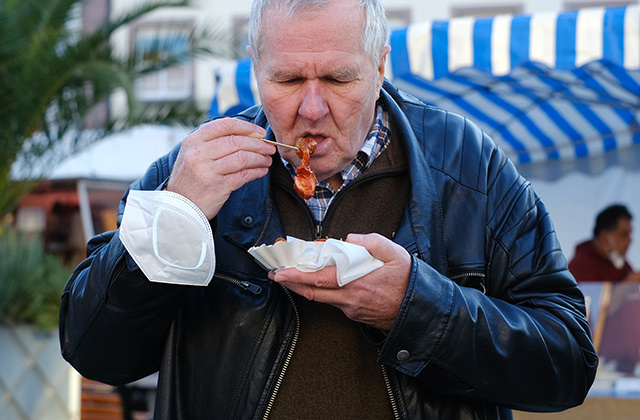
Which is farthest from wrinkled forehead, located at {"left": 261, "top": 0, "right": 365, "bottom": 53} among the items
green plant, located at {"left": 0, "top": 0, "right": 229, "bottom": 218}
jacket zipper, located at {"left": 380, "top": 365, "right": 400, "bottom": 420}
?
green plant, located at {"left": 0, "top": 0, "right": 229, "bottom": 218}

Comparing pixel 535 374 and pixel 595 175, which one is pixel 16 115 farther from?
pixel 535 374

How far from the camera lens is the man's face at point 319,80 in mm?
1730

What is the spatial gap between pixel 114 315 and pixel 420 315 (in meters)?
0.65

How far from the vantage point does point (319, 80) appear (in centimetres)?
175

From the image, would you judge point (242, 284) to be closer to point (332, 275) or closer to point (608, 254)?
point (332, 275)

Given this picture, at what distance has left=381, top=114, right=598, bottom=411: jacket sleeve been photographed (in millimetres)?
1557

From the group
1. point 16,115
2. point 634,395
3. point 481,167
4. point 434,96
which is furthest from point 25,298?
point 481,167

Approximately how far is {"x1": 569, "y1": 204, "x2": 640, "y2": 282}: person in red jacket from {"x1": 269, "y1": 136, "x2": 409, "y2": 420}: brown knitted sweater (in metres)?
4.60

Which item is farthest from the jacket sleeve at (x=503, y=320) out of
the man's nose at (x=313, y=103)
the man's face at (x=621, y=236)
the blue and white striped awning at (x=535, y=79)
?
the man's face at (x=621, y=236)

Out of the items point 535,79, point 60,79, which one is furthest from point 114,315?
point 60,79

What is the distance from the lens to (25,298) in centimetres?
509

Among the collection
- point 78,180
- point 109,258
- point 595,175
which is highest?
point 109,258

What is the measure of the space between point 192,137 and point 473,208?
0.64 meters

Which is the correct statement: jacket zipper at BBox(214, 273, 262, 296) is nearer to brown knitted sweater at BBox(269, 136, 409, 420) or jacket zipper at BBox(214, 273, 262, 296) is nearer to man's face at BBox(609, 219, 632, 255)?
brown knitted sweater at BBox(269, 136, 409, 420)
